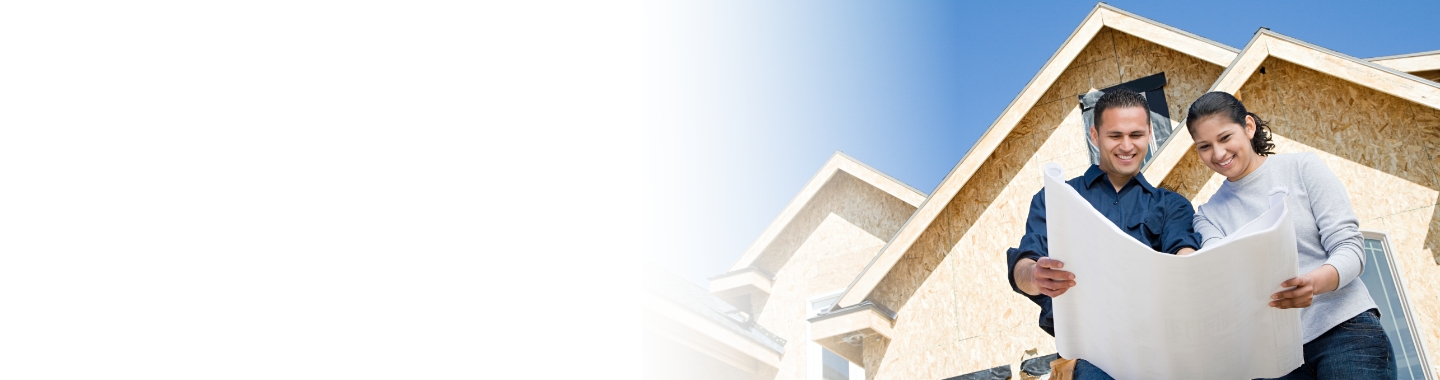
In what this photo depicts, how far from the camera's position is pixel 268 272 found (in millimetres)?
5699

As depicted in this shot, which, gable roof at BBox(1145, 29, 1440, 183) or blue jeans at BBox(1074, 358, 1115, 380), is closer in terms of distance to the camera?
blue jeans at BBox(1074, 358, 1115, 380)

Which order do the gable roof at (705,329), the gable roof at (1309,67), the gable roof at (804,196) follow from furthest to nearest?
the gable roof at (804,196) → the gable roof at (705,329) → the gable roof at (1309,67)

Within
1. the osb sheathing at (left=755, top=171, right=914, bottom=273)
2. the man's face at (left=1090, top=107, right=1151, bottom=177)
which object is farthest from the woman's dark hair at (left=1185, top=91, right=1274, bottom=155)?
the osb sheathing at (left=755, top=171, right=914, bottom=273)

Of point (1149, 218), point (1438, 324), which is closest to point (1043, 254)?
point (1149, 218)

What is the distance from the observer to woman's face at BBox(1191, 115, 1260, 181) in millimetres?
3055

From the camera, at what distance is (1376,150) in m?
7.94

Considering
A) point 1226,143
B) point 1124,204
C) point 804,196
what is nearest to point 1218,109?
point 1226,143

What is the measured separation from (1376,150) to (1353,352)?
6540 millimetres

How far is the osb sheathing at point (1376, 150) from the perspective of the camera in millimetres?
7281

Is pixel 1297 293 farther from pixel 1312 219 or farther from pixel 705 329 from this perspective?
pixel 705 329

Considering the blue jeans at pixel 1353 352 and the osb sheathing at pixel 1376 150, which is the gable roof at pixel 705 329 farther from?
the blue jeans at pixel 1353 352

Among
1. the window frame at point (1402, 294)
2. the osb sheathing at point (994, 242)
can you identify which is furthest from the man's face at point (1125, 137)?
the osb sheathing at point (994, 242)

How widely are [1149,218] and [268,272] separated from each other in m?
5.14

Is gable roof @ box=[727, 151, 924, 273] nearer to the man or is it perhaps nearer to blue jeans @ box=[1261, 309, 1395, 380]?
the man
